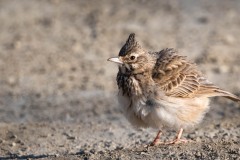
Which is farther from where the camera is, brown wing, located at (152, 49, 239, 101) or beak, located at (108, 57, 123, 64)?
brown wing, located at (152, 49, 239, 101)

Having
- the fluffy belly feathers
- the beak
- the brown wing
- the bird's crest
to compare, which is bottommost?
the fluffy belly feathers

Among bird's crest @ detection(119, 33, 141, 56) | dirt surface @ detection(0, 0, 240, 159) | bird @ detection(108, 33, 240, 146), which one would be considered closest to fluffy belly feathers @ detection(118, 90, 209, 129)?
bird @ detection(108, 33, 240, 146)

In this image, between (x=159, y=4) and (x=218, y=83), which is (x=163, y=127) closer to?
(x=218, y=83)

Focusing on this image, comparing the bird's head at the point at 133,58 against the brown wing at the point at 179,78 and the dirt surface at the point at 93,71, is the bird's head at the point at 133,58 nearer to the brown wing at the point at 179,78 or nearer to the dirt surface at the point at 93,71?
the brown wing at the point at 179,78

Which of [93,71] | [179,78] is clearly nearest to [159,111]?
[179,78]

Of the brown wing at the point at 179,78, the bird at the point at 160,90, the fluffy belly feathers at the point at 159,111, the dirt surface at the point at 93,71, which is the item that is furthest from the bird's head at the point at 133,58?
the dirt surface at the point at 93,71

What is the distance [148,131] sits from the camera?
11.5 m

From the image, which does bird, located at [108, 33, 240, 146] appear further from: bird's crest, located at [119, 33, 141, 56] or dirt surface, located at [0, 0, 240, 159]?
dirt surface, located at [0, 0, 240, 159]

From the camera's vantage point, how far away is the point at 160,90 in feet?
31.3

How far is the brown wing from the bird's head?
0.65 feet

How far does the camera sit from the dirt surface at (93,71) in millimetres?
10812

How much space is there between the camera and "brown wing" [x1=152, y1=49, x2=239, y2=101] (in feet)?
31.9

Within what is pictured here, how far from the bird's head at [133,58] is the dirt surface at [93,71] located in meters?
1.10

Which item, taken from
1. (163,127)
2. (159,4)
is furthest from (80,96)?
(159,4)
